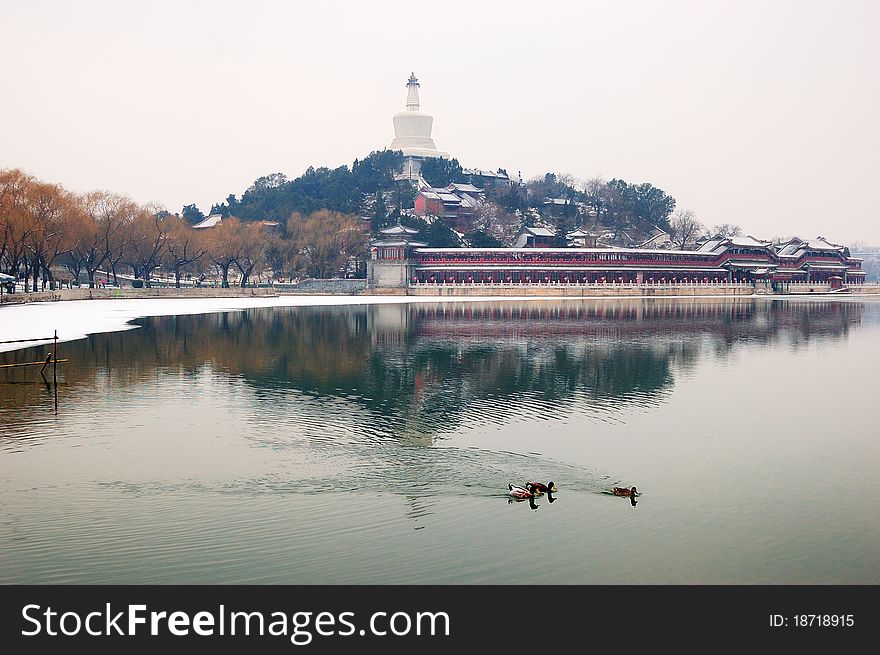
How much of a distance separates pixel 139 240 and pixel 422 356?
53180 millimetres

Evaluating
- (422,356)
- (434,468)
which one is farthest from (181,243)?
(434,468)

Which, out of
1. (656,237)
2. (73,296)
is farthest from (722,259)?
(73,296)

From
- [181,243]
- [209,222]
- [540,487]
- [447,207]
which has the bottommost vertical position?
[540,487]

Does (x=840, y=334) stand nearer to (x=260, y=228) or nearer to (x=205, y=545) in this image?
(x=205, y=545)

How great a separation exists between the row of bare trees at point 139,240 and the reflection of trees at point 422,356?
15.7 m

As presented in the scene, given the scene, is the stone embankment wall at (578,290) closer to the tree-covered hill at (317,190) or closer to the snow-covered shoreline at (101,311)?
the snow-covered shoreline at (101,311)

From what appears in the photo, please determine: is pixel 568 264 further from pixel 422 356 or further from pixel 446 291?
pixel 422 356

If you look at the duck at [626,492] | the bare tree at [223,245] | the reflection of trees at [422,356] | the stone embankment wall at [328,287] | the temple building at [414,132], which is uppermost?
the temple building at [414,132]

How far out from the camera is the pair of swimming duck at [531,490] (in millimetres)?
14125

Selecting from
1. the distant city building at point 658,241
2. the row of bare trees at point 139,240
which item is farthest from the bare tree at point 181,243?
the distant city building at point 658,241

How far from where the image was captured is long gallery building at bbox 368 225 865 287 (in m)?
94.5

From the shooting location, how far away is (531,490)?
14.3 metres

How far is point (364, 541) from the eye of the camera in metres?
12.1

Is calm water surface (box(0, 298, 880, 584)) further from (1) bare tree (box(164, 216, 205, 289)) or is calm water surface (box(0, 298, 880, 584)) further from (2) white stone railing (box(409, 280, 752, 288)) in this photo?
→ (2) white stone railing (box(409, 280, 752, 288))
